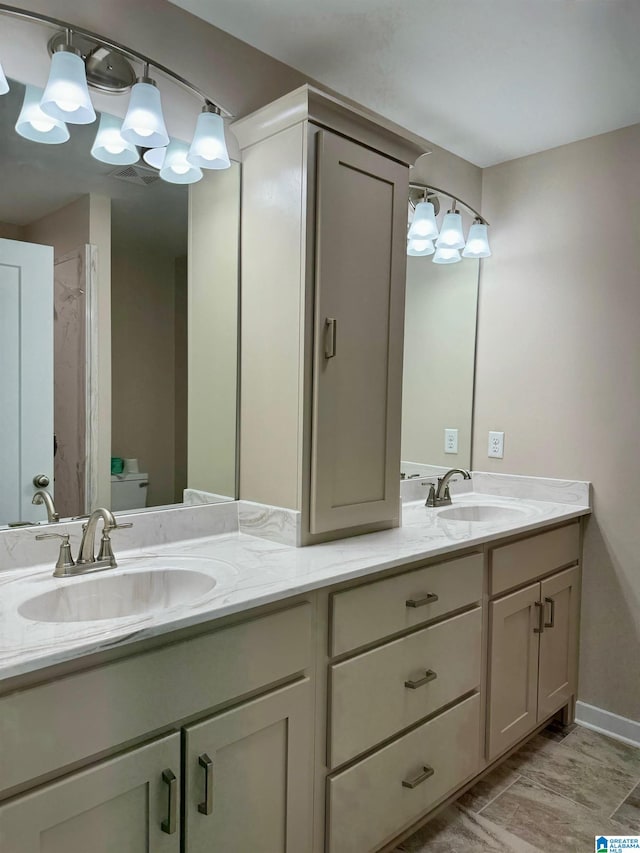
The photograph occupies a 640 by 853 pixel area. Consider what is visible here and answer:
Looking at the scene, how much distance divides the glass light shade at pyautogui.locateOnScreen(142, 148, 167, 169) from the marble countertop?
1.07 m

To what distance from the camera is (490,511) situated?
250cm

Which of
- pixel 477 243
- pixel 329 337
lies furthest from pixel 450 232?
pixel 329 337

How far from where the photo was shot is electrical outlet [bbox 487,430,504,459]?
2713mm

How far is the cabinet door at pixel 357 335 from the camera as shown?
1707mm

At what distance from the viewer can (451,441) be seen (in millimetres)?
2729

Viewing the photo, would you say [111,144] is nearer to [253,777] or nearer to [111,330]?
[111,330]

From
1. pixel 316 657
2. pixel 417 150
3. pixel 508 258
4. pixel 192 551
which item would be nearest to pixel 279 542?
pixel 192 551

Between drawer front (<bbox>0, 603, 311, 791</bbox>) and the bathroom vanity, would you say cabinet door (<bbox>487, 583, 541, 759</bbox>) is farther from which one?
drawer front (<bbox>0, 603, 311, 791</bbox>)

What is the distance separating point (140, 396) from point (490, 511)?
1.53 m

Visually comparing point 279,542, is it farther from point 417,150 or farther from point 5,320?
point 417,150

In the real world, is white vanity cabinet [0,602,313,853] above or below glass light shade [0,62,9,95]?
below

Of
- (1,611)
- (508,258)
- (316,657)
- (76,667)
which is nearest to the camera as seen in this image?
(76,667)

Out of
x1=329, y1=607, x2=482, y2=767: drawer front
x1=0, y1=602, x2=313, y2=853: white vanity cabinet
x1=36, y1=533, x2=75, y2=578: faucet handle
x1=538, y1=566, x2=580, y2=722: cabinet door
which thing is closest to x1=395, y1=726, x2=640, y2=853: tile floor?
x1=538, y1=566, x2=580, y2=722: cabinet door

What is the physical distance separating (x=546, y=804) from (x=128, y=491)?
1.67m
